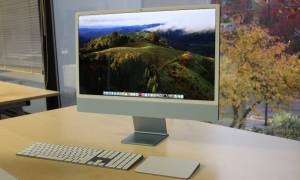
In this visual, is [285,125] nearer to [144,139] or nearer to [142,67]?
[144,139]

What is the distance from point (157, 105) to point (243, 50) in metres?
1.49

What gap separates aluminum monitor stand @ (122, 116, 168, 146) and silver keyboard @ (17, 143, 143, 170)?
6.9 inches

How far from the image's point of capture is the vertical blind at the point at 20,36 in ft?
12.6

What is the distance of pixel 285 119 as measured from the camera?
2533 millimetres

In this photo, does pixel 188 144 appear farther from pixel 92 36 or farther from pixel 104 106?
pixel 92 36

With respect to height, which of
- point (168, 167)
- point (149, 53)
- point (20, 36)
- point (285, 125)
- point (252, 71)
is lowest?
point (285, 125)

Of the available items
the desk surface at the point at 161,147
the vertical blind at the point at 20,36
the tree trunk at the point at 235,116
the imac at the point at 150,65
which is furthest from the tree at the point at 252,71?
the vertical blind at the point at 20,36

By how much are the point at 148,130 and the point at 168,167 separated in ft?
1.19

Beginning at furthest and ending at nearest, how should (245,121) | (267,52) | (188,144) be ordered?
(245,121) → (267,52) → (188,144)

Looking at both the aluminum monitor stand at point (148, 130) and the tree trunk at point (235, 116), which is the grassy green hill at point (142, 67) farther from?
the tree trunk at point (235, 116)

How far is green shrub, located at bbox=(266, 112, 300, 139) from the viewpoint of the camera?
98.8 inches

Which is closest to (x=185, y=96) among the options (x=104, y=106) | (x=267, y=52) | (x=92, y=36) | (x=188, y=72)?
(x=188, y=72)

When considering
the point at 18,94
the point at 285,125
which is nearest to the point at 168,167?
the point at 285,125

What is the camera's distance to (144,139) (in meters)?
1.45
